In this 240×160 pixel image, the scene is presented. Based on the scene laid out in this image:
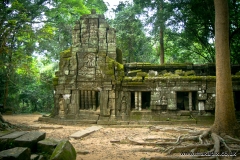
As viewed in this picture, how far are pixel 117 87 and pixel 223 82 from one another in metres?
5.81

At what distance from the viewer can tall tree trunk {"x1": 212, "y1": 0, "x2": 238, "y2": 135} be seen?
7.21 m

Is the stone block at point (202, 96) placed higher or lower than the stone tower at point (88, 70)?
lower

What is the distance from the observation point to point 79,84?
1233 centimetres

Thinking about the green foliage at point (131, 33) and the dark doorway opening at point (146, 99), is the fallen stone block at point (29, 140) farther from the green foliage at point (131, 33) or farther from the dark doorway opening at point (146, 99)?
the green foliage at point (131, 33)

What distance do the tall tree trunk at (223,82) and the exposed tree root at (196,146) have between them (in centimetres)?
43

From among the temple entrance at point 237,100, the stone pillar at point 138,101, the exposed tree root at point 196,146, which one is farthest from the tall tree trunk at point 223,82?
the temple entrance at point 237,100

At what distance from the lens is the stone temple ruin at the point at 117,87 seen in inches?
449

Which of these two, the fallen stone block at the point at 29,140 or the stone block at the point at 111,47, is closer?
the fallen stone block at the point at 29,140

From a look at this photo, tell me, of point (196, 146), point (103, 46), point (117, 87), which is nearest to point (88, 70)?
point (103, 46)

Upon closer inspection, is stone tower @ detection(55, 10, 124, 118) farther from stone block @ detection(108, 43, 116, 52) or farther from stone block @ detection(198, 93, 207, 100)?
stone block @ detection(198, 93, 207, 100)

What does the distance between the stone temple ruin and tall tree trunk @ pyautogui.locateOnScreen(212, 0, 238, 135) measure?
3.91 m

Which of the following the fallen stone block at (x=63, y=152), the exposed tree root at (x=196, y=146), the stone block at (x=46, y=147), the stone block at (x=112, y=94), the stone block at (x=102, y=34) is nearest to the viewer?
the fallen stone block at (x=63, y=152)

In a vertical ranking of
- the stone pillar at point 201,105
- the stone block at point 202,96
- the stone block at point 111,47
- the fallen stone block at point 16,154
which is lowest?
the fallen stone block at point 16,154

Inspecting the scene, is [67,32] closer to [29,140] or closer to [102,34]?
[102,34]
